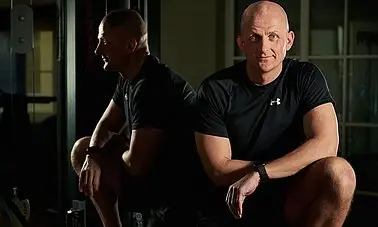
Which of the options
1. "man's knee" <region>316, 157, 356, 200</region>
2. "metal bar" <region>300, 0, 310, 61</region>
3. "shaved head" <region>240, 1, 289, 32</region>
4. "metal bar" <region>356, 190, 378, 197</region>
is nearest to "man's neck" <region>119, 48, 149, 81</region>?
"shaved head" <region>240, 1, 289, 32</region>

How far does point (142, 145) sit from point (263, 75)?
47 centimetres

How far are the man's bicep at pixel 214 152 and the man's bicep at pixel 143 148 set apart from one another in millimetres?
225

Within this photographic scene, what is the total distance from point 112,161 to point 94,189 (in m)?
0.12

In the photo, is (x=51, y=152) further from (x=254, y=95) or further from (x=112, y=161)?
(x=254, y=95)

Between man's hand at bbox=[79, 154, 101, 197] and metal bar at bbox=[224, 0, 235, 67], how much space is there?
6.66ft

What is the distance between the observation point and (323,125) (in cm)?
166

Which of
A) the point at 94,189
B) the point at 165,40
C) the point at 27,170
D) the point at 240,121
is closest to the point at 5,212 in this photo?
the point at 27,170

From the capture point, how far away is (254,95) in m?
1.75

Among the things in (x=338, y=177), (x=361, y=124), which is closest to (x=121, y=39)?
(x=338, y=177)

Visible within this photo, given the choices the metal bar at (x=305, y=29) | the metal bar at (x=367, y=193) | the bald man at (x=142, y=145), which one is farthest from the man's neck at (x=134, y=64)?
the metal bar at (x=367, y=193)

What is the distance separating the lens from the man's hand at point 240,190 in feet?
5.13

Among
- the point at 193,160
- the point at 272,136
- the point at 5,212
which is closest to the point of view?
the point at 272,136

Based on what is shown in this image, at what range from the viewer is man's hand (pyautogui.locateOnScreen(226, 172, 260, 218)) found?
156cm

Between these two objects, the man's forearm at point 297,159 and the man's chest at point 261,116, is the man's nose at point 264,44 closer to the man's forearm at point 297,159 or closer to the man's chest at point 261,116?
the man's chest at point 261,116
